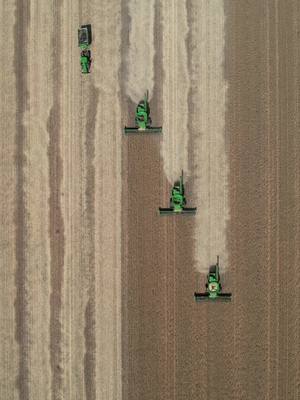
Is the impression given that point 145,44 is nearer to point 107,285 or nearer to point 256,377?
point 107,285

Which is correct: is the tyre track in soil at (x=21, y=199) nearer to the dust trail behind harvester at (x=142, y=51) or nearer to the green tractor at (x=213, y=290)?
the dust trail behind harvester at (x=142, y=51)

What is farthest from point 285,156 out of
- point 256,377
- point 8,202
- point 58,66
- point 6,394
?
point 6,394

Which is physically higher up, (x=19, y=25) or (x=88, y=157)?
(x=19, y=25)

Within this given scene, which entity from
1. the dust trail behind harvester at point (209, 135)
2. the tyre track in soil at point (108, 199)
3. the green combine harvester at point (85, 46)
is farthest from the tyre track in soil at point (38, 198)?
the dust trail behind harvester at point (209, 135)

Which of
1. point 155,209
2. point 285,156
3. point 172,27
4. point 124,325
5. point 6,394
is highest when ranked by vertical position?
point 172,27

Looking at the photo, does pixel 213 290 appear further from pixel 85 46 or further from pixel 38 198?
pixel 85 46
